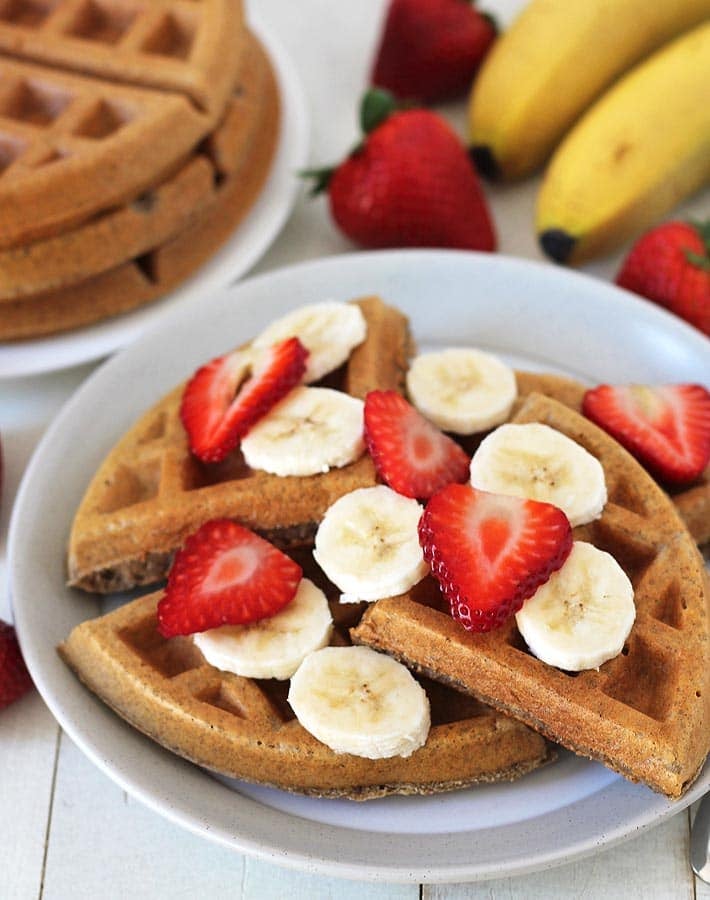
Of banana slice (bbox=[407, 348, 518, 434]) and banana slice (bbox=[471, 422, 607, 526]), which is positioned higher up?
banana slice (bbox=[471, 422, 607, 526])

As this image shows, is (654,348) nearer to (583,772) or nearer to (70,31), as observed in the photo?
(583,772)

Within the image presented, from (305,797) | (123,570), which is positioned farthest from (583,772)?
(123,570)

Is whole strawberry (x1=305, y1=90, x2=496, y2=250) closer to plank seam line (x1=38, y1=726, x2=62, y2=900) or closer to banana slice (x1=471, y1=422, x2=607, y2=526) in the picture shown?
banana slice (x1=471, y1=422, x2=607, y2=526)

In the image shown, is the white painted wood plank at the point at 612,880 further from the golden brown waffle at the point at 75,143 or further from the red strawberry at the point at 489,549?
the golden brown waffle at the point at 75,143

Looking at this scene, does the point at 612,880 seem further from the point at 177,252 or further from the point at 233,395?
the point at 177,252

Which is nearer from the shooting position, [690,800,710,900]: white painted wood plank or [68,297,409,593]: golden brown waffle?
[690,800,710,900]: white painted wood plank

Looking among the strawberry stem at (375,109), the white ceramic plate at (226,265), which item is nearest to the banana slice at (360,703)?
the white ceramic plate at (226,265)

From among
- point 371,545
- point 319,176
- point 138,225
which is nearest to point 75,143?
point 138,225

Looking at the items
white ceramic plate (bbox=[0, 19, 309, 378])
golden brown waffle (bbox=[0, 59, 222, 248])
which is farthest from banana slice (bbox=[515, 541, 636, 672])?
golden brown waffle (bbox=[0, 59, 222, 248])
